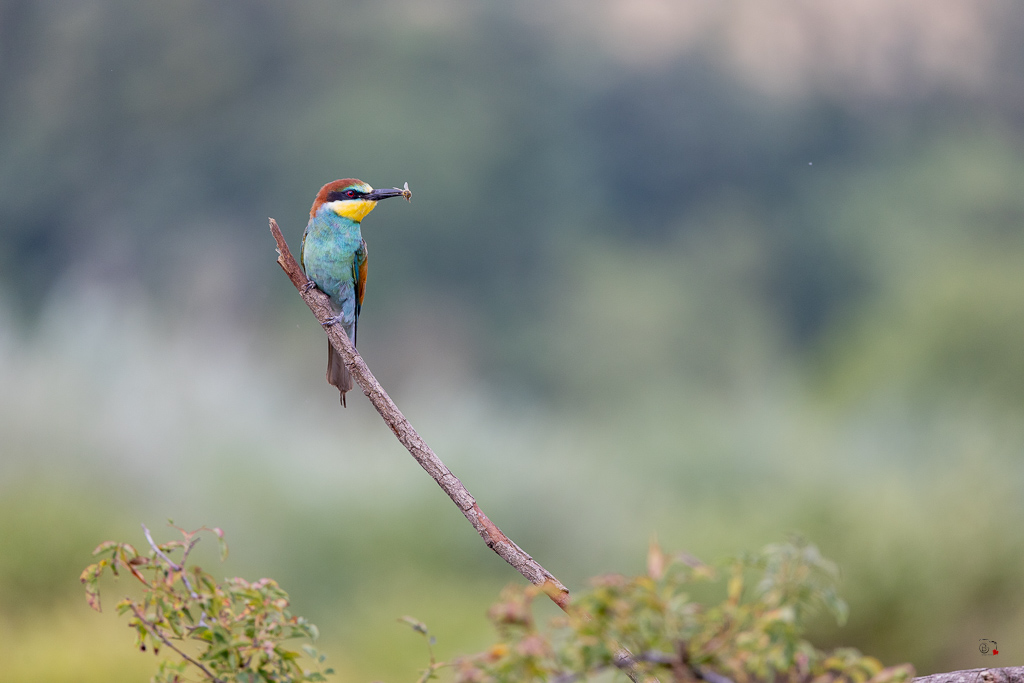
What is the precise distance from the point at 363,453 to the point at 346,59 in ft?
13.2

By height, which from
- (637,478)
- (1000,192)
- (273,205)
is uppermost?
(1000,192)

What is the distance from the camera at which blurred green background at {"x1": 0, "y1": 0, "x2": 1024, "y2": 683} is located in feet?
10.8

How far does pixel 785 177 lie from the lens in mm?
7473

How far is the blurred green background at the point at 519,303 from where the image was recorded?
10.8 ft

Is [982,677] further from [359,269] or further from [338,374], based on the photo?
[359,269]

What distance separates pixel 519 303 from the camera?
662cm

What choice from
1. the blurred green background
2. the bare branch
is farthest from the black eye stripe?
the blurred green background

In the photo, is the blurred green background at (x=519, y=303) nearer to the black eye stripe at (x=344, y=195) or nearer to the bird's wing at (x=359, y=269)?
the bird's wing at (x=359, y=269)

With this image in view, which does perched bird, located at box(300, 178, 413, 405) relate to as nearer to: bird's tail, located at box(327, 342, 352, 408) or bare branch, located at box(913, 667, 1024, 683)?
bird's tail, located at box(327, 342, 352, 408)

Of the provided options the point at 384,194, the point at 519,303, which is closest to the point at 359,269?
the point at 384,194

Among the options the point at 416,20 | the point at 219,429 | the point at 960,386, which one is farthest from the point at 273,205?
the point at 960,386

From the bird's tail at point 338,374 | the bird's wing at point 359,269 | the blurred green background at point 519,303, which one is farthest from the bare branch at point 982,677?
the blurred green background at point 519,303

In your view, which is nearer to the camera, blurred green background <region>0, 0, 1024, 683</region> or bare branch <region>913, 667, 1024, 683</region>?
bare branch <region>913, 667, 1024, 683</region>

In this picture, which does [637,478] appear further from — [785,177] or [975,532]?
[785,177]
